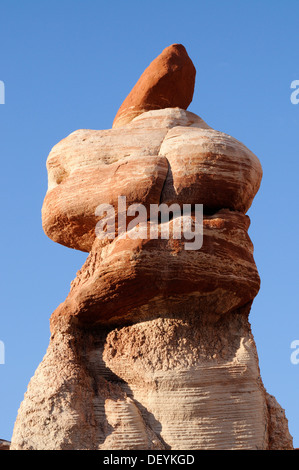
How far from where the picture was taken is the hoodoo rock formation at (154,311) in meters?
8.75

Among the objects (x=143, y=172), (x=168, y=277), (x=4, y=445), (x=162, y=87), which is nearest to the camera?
(x=168, y=277)

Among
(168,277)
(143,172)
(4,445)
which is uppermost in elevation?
(143,172)

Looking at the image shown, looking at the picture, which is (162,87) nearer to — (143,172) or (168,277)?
(143,172)

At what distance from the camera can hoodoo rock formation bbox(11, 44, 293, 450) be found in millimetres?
8750

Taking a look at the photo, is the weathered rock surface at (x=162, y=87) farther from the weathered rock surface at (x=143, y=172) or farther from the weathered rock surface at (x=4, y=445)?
the weathered rock surface at (x=4, y=445)

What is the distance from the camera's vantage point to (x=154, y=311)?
30.3 feet

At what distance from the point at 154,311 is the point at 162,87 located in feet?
10.7

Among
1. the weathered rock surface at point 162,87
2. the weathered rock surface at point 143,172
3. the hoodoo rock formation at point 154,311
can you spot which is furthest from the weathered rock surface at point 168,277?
the weathered rock surface at point 162,87

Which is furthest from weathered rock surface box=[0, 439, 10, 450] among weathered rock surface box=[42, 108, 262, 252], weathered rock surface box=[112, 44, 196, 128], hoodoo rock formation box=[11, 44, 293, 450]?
weathered rock surface box=[112, 44, 196, 128]

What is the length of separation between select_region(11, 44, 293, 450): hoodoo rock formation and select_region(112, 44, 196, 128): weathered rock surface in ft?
3.00

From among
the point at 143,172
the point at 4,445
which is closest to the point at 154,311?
the point at 143,172

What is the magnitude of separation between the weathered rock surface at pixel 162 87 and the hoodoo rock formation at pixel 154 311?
0.92m
